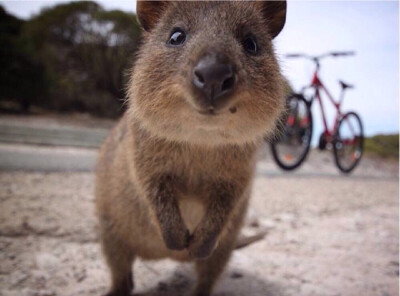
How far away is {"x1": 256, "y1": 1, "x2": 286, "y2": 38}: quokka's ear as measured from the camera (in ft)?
6.85

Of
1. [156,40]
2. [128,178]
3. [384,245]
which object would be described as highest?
[156,40]

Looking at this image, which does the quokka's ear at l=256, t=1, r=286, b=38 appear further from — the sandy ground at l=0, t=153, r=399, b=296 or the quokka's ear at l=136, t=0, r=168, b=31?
the sandy ground at l=0, t=153, r=399, b=296

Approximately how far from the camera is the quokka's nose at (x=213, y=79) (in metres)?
1.52

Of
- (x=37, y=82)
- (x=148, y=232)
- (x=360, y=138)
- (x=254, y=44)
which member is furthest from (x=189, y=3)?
(x=37, y=82)

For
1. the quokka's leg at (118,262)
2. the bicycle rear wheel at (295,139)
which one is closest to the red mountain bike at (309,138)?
the bicycle rear wheel at (295,139)

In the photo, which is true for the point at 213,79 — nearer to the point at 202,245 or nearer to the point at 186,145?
the point at 186,145

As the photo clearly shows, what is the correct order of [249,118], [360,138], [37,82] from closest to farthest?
[249,118]
[360,138]
[37,82]

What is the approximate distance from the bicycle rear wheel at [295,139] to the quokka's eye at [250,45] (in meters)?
1.76

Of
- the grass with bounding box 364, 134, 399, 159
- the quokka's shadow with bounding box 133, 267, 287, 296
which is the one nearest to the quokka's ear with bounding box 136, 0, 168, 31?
the grass with bounding box 364, 134, 399, 159

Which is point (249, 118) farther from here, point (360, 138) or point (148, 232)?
point (360, 138)

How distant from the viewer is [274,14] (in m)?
2.16

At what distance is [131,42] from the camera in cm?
463

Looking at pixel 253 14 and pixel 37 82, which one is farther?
pixel 37 82

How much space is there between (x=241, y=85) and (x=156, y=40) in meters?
0.85
